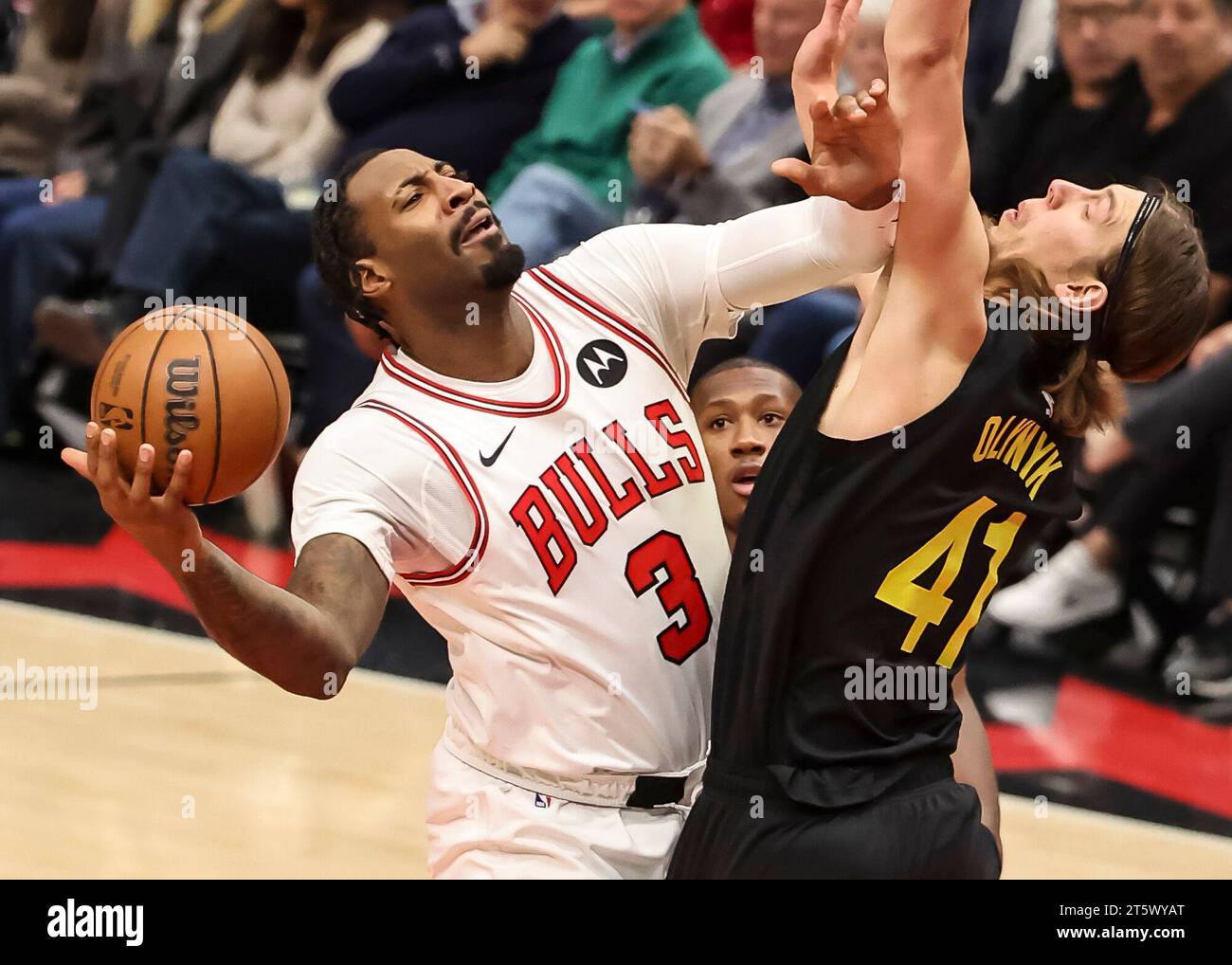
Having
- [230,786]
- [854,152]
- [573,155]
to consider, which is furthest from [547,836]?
[573,155]

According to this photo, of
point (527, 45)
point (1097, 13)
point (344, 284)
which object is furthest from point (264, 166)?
point (344, 284)

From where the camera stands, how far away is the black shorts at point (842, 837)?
2752 mm

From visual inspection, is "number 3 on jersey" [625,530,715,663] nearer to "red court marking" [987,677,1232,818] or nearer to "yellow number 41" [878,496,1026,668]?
"yellow number 41" [878,496,1026,668]

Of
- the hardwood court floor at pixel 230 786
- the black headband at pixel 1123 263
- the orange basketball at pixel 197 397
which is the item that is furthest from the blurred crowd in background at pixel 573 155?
the orange basketball at pixel 197 397

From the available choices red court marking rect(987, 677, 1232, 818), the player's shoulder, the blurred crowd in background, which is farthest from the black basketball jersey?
red court marking rect(987, 677, 1232, 818)

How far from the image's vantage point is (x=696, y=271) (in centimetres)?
328

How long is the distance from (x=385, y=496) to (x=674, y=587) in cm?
51

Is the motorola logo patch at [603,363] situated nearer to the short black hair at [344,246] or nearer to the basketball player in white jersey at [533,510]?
the basketball player in white jersey at [533,510]

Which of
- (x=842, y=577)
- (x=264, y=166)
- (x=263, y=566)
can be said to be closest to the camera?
(x=842, y=577)

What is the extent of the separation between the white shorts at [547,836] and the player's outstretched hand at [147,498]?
84 centimetres

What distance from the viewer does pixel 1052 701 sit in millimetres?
5770

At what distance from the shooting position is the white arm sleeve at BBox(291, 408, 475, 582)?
2830 mm

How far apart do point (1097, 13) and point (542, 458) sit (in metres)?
3.61

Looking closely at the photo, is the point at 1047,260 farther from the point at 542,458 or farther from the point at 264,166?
the point at 264,166
